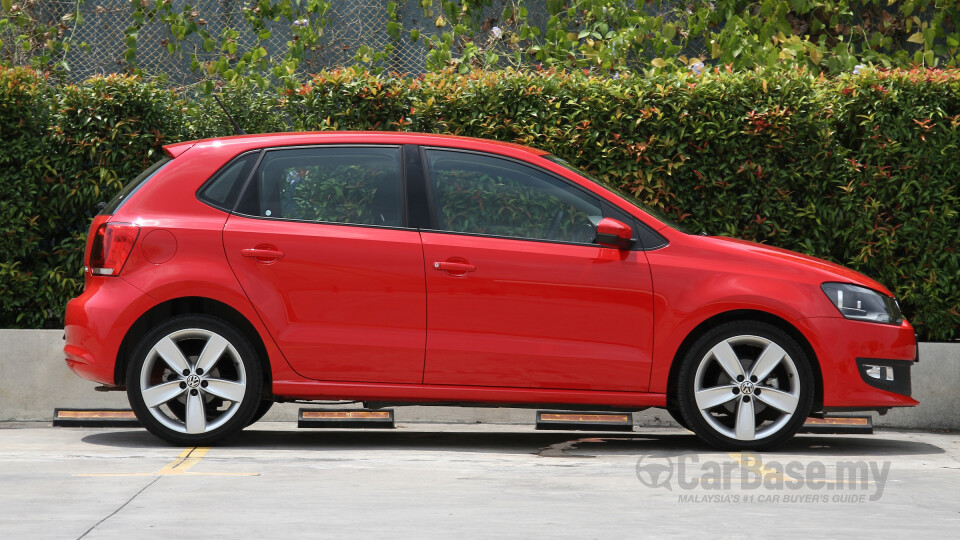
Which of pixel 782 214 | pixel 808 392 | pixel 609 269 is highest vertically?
pixel 782 214

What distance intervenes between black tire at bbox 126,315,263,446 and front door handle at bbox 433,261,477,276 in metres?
1.11

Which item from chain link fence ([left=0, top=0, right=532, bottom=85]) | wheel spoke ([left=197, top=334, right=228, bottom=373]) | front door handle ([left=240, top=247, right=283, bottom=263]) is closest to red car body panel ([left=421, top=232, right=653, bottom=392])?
front door handle ([left=240, top=247, right=283, bottom=263])

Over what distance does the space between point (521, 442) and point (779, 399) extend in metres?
1.57

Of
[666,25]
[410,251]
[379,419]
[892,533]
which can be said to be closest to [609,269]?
[410,251]

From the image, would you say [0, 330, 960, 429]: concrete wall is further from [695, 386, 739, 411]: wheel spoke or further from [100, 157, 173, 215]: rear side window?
[100, 157, 173, 215]: rear side window

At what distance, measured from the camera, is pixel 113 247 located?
6.67 m

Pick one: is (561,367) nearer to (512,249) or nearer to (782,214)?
(512,249)

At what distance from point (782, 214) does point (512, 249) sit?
2733 mm

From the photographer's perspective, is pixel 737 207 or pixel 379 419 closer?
pixel 379 419

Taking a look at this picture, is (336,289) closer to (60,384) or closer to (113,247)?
(113,247)

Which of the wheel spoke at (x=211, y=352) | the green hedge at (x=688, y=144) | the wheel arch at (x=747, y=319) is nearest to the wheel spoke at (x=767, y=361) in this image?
the wheel arch at (x=747, y=319)

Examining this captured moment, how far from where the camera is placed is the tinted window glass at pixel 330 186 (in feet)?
22.0

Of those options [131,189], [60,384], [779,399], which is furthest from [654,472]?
[60,384]

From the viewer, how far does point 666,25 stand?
Answer: 1062 centimetres
